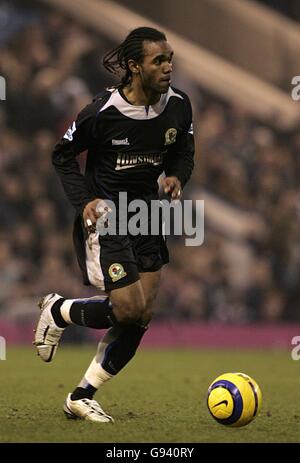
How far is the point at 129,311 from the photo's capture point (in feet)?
18.5

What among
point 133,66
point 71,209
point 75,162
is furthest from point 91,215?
point 71,209

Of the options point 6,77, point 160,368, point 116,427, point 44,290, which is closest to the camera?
point 116,427

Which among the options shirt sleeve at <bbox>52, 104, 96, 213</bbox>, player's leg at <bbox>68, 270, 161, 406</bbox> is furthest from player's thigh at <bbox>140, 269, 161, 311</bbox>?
shirt sleeve at <bbox>52, 104, 96, 213</bbox>

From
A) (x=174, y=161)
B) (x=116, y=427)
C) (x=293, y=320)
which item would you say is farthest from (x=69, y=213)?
(x=116, y=427)

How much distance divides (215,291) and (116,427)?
826 cm

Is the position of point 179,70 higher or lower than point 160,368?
higher

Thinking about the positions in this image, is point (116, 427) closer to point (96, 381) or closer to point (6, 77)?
point (96, 381)

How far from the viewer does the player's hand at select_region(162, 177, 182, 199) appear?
5707 millimetres

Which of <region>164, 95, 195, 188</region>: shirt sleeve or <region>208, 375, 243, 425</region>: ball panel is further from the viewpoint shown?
<region>164, 95, 195, 188</region>: shirt sleeve

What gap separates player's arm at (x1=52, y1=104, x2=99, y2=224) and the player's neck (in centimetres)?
23

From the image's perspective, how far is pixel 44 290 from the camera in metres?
13.1

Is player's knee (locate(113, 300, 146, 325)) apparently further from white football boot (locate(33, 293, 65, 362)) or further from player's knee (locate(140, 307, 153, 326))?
white football boot (locate(33, 293, 65, 362))

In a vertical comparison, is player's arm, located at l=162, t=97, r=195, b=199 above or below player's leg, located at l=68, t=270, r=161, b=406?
above

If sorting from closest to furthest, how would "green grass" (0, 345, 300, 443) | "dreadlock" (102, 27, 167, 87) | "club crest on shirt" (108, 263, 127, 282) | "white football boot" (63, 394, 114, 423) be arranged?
"green grass" (0, 345, 300, 443), "white football boot" (63, 394, 114, 423), "club crest on shirt" (108, 263, 127, 282), "dreadlock" (102, 27, 167, 87)
